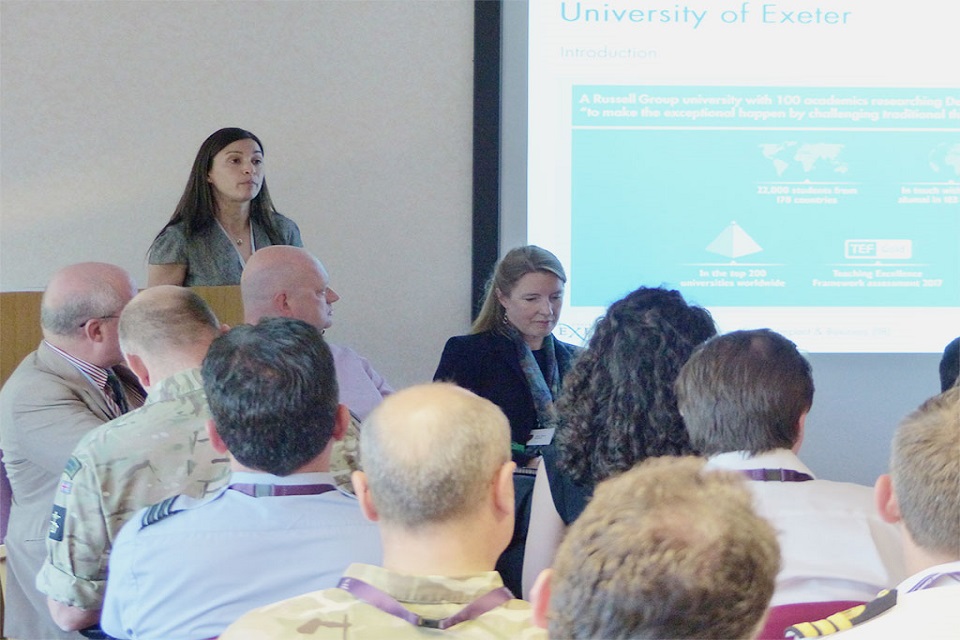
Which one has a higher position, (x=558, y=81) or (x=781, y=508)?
(x=558, y=81)

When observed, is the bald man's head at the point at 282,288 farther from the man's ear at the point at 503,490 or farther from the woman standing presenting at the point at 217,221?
the man's ear at the point at 503,490

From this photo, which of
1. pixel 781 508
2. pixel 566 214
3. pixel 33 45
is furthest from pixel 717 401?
pixel 33 45

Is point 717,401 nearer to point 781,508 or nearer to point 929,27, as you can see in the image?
point 781,508

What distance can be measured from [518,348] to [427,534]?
2314mm

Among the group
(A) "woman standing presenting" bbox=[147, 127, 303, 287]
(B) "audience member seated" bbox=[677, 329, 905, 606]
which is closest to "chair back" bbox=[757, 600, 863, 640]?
(B) "audience member seated" bbox=[677, 329, 905, 606]

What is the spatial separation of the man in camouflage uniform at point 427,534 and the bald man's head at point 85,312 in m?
1.46

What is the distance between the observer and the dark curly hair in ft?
6.62

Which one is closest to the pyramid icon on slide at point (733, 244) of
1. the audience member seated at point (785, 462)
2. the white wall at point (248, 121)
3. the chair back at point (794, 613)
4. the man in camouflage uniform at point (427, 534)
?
the white wall at point (248, 121)

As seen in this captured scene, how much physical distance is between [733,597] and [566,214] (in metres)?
3.77

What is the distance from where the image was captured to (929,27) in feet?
14.6

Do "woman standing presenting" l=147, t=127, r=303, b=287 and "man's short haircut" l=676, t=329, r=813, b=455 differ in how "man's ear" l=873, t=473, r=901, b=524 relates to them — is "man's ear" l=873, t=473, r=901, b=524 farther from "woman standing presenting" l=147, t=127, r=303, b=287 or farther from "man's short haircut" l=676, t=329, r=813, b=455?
"woman standing presenting" l=147, t=127, r=303, b=287

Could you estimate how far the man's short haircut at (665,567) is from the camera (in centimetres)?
75

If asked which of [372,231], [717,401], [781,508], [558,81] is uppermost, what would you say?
[558,81]

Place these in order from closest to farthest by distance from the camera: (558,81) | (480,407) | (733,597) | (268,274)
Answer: (733,597) < (480,407) < (268,274) < (558,81)
